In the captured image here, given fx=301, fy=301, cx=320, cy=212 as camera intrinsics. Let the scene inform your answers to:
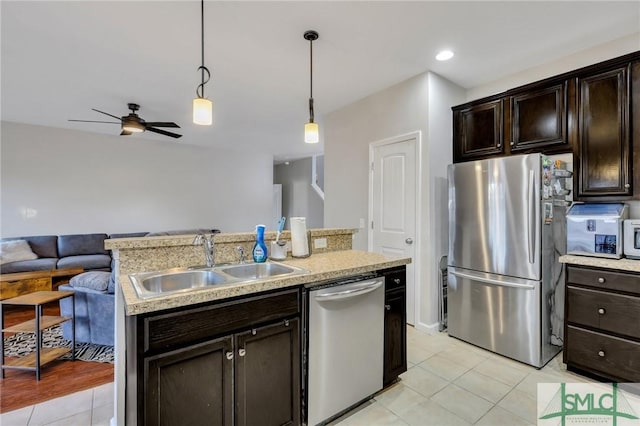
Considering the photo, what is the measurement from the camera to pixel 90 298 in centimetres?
282

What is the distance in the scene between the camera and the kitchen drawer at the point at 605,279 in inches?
79.8

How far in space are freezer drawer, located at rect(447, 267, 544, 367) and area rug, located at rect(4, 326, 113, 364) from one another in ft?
10.6

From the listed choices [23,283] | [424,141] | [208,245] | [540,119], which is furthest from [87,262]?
[540,119]

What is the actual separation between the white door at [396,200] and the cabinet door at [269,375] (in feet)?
6.47

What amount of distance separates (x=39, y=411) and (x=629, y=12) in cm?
492

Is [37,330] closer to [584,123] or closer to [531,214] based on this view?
[531,214]

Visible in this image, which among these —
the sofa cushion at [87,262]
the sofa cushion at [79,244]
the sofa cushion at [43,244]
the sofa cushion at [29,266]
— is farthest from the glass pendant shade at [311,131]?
the sofa cushion at [43,244]

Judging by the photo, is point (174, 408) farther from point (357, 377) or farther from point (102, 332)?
point (102, 332)

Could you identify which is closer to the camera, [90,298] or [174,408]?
[174,408]

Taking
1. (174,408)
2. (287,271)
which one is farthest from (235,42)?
(174,408)

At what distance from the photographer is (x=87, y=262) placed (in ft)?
16.0

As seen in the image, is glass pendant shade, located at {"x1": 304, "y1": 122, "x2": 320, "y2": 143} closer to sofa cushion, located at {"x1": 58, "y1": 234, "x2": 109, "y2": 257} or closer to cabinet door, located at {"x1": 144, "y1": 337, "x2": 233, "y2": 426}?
cabinet door, located at {"x1": 144, "y1": 337, "x2": 233, "y2": 426}

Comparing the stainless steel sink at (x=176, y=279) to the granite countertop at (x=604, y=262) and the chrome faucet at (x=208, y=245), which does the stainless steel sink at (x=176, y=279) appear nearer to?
the chrome faucet at (x=208, y=245)

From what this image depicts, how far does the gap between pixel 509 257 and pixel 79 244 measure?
6.38m
